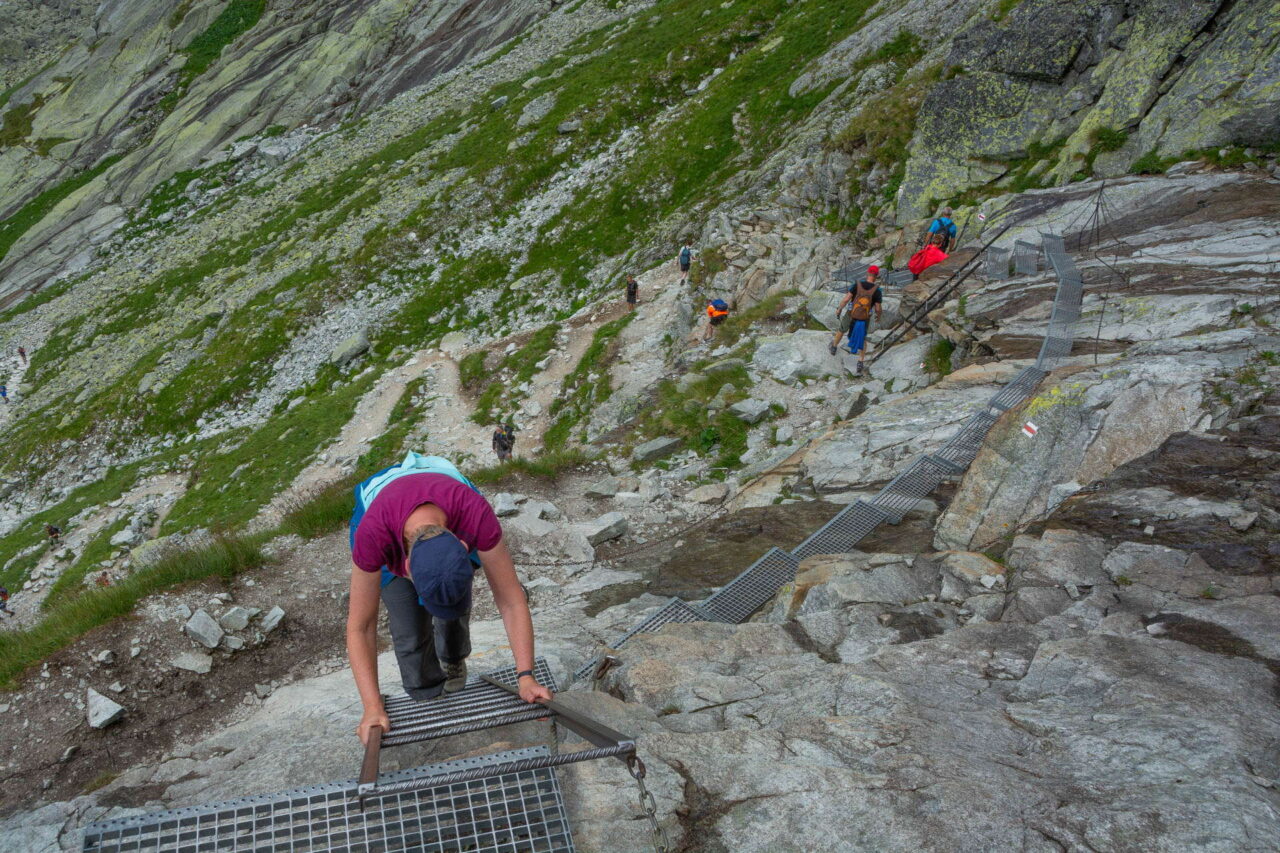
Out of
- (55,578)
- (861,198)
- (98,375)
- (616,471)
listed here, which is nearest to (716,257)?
(861,198)

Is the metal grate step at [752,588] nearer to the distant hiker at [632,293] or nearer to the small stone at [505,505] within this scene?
the small stone at [505,505]

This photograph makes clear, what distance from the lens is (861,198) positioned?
24422 mm

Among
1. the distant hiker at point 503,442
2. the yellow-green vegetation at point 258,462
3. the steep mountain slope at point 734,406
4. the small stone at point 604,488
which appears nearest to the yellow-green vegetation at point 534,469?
the steep mountain slope at point 734,406

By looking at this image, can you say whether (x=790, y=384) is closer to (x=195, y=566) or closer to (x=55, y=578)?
(x=195, y=566)

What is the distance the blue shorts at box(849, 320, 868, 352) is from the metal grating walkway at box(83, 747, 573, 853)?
13.9 m

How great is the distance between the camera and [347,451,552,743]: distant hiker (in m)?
3.68

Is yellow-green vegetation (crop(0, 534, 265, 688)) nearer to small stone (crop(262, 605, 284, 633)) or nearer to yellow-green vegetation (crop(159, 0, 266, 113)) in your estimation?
small stone (crop(262, 605, 284, 633))

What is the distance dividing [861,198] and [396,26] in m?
66.3

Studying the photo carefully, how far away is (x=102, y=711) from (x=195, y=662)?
1.12 m

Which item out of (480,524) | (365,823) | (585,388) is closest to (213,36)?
(585,388)

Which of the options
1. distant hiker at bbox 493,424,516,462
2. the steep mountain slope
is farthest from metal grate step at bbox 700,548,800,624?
distant hiker at bbox 493,424,516,462

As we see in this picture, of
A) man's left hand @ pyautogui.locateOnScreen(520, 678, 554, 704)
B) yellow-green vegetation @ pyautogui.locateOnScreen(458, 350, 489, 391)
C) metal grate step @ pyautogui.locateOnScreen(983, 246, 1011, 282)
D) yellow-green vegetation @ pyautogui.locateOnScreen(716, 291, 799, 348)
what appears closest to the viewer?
man's left hand @ pyautogui.locateOnScreen(520, 678, 554, 704)

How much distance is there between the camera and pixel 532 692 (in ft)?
14.4

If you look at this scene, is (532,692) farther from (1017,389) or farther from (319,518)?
(1017,389)
